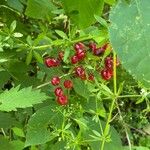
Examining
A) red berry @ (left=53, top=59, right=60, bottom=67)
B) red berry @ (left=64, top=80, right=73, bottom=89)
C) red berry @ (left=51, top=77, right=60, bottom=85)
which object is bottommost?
red berry @ (left=64, top=80, right=73, bottom=89)

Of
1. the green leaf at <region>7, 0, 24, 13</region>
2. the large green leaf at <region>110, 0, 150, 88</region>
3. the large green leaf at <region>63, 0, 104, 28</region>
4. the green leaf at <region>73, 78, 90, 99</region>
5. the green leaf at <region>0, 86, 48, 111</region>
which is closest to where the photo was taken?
the large green leaf at <region>110, 0, 150, 88</region>

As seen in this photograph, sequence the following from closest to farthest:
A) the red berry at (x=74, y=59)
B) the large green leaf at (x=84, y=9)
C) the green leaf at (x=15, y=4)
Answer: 1. the large green leaf at (x=84, y=9)
2. the red berry at (x=74, y=59)
3. the green leaf at (x=15, y=4)

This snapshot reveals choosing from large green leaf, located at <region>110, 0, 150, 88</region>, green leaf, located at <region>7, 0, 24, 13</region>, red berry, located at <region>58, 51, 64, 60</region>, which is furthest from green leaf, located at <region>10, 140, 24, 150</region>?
large green leaf, located at <region>110, 0, 150, 88</region>

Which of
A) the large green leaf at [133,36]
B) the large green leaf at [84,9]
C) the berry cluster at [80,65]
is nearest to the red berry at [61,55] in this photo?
the berry cluster at [80,65]

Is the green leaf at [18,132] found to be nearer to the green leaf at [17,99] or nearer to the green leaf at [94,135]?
the green leaf at [94,135]

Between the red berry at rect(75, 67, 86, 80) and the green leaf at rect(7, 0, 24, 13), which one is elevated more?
the green leaf at rect(7, 0, 24, 13)

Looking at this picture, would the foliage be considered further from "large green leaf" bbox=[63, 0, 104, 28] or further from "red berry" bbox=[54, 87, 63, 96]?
"large green leaf" bbox=[63, 0, 104, 28]

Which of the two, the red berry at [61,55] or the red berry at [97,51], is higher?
the red berry at [97,51]
